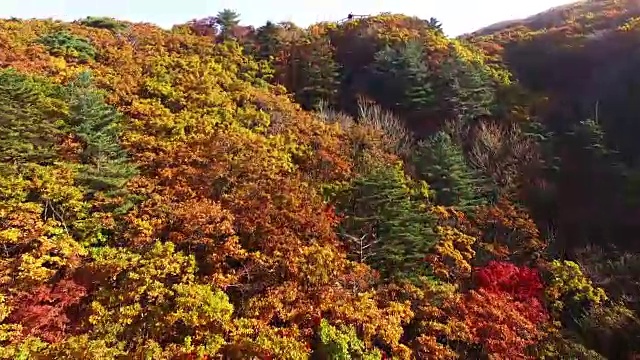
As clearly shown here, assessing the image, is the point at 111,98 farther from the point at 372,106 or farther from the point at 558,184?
the point at 558,184

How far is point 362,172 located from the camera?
2341 cm

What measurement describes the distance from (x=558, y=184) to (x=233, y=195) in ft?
62.0

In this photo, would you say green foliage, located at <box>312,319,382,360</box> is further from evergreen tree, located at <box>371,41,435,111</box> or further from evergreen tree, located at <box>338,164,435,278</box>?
evergreen tree, located at <box>371,41,435,111</box>

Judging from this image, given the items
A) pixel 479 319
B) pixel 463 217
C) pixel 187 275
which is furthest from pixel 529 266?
pixel 187 275

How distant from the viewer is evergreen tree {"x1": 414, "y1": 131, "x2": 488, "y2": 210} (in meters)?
23.4

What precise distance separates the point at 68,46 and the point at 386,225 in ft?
70.0

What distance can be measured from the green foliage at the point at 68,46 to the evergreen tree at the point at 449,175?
20.0 metres

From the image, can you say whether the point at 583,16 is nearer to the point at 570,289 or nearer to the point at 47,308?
the point at 570,289

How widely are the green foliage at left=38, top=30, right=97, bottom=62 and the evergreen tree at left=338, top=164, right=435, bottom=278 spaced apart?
17.9 metres

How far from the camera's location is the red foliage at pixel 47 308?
14.0 meters

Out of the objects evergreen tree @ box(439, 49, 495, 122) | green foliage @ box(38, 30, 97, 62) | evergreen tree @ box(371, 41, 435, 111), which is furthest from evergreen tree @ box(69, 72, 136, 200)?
evergreen tree @ box(439, 49, 495, 122)

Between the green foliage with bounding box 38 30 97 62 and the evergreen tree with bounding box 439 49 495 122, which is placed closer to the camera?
the green foliage with bounding box 38 30 97 62

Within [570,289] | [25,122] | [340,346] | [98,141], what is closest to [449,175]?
[570,289]

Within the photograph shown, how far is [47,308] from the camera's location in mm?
14477
